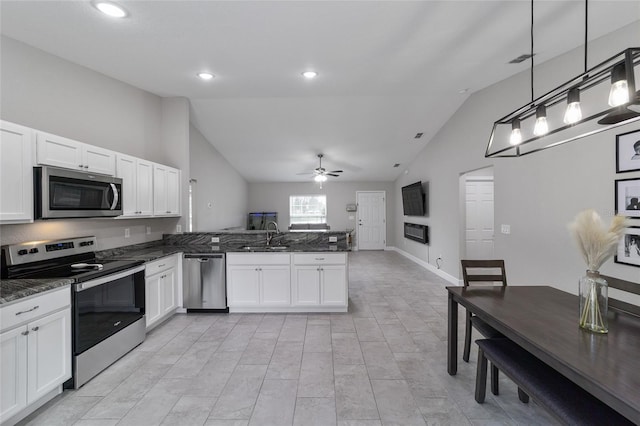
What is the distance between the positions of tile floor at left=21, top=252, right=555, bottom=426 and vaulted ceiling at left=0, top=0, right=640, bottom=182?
2973 mm

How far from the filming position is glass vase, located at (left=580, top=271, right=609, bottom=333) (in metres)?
1.50

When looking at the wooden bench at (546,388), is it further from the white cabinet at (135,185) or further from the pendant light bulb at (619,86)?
the white cabinet at (135,185)

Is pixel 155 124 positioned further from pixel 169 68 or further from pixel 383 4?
pixel 383 4

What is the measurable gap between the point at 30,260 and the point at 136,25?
2.16 metres

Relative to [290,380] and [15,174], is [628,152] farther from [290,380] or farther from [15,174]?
[15,174]

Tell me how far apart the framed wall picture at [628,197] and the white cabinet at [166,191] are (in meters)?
4.92

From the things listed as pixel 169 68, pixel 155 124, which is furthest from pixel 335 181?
pixel 169 68

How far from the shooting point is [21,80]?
98.0 inches

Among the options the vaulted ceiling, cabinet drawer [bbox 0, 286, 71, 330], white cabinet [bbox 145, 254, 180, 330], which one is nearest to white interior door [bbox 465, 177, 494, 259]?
the vaulted ceiling

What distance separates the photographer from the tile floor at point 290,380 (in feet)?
6.31

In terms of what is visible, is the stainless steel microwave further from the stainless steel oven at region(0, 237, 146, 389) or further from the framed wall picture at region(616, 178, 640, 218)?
the framed wall picture at region(616, 178, 640, 218)

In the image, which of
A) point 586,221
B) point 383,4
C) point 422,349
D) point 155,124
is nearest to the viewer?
point 586,221

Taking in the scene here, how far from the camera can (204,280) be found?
3.80 metres

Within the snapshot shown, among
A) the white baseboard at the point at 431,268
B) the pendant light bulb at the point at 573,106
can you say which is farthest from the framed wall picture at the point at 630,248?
the white baseboard at the point at 431,268
